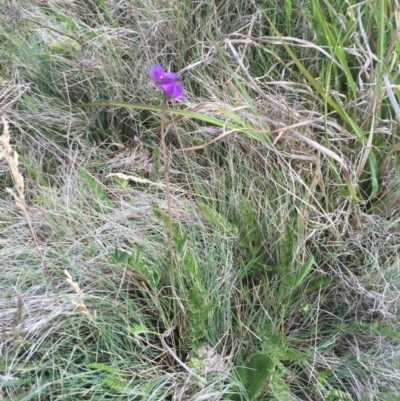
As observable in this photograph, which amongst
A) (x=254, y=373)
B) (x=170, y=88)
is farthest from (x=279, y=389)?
(x=170, y=88)

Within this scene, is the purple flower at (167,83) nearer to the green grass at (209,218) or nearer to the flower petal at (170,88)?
the flower petal at (170,88)

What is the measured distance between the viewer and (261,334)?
0.99m

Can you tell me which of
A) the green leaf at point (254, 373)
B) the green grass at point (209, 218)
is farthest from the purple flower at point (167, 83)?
the green leaf at point (254, 373)

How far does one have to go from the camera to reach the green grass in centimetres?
95

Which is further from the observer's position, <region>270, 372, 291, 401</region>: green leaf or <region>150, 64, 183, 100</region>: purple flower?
<region>270, 372, 291, 401</region>: green leaf

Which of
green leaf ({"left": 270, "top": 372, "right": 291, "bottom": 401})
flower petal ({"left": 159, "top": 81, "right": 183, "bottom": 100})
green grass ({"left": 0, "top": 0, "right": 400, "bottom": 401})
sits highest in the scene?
flower petal ({"left": 159, "top": 81, "right": 183, "bottom": 100})

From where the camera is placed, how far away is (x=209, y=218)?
111cm

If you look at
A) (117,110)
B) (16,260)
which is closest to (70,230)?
(16,260)

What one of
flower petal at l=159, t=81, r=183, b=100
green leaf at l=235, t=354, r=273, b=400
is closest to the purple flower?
flower petal at l=159, t=81, r=183, b=100

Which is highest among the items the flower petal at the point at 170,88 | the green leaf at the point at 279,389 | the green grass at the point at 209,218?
the flower petal at the point at 170,88

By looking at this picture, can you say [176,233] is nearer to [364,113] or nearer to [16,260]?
[16,260]

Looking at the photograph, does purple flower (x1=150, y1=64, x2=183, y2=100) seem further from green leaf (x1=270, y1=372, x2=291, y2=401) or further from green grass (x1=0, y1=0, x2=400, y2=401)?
green leaf (x1=270, y1=372, x2=291, y2=401)

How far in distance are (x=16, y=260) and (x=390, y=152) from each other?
33.5 inches

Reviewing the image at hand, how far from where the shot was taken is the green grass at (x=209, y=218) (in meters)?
0.95
